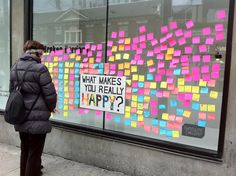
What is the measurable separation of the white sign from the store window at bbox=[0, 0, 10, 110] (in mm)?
1910

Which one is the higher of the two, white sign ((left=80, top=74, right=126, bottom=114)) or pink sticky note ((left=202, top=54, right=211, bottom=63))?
pink sticky note ((left=202, top=54, right=211, bottom=63))

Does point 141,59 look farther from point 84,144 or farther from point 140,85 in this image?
point 84,144

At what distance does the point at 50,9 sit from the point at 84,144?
2.55 m

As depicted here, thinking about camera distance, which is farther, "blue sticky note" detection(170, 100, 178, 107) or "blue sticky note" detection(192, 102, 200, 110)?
"blue sticky note" detection(170, 100, 178, 107)

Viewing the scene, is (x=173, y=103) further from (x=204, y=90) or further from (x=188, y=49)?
(x=188, y=49)

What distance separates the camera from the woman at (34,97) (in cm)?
315

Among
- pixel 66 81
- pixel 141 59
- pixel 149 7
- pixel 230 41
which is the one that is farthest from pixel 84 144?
pixel 230 41

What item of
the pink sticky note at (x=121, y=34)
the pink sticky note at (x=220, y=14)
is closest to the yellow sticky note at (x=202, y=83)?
the pink sticky note at (x=220, y=14)

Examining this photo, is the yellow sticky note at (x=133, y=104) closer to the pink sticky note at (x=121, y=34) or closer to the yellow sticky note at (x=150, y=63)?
the yellow sticky note at (x=150, y=63)

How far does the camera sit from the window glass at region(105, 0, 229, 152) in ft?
10.9

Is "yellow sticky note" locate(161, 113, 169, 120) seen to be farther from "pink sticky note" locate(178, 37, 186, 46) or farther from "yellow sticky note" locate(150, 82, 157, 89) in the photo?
"pink sticky note" locate(178, 37, 186, 46)

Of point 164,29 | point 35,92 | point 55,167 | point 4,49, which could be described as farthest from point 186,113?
point 4,49

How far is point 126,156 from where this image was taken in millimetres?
3893

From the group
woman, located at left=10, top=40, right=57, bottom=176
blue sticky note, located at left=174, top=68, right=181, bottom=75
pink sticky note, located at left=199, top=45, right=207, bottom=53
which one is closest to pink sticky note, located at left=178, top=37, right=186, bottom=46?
pink sticky note, located at left=199, top=45, right=207, bottom=53
